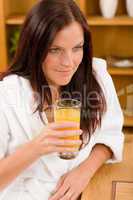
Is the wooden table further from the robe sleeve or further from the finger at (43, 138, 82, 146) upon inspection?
the finger at (43, 138, 82, 146)

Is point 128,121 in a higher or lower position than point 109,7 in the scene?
lower

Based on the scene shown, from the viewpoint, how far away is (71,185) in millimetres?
1276

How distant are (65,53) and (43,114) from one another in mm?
234

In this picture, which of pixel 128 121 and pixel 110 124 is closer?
pixel 110 124

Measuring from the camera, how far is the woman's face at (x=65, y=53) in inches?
50.6

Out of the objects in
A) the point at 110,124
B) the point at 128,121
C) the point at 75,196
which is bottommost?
the point at 128,121

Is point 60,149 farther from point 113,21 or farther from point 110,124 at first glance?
point 113,21

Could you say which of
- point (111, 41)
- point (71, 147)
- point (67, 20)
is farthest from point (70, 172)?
point (111, 41)

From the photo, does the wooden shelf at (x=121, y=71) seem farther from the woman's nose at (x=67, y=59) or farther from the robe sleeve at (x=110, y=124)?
the woman's nose at (x=67, y=59)

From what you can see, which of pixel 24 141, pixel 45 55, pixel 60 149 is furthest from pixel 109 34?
pixel 60 149

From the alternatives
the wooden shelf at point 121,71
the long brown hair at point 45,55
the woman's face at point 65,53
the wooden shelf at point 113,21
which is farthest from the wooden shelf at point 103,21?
the woman's face at point 65,53

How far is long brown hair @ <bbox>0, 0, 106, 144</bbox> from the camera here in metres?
1.30

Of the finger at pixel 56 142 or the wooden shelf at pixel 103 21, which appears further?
the wooden shelf at pixel 103 21

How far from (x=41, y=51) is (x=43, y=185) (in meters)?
0.46
